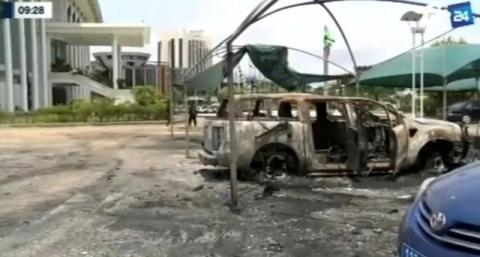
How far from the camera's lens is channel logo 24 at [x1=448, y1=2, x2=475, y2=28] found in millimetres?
16562

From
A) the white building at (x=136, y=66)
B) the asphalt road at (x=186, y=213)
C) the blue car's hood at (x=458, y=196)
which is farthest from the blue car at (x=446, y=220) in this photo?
the white building at (x=136, y=66)

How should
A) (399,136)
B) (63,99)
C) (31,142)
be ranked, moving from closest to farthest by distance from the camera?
(399,136) < (31,142) < (63,99)

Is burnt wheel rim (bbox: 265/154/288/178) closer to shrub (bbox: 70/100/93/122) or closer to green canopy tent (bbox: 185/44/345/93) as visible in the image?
green canopy tent (bbox: 185/44/345/93)

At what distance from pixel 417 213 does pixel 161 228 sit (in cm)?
408

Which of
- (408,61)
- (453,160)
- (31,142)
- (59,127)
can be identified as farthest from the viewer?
(59,127)

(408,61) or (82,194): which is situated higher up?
(408,61)

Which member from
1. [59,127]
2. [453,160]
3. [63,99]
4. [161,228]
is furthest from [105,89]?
[161,228]

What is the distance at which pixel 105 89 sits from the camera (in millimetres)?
49469

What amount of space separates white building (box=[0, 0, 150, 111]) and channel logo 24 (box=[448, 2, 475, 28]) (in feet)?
98.1

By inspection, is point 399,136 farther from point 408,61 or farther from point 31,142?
point 31,142

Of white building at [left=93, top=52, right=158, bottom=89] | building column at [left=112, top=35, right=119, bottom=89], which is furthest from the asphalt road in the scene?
white building at [left=93, top=52, right=158, bottom=89]

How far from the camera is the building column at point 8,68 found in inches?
1592

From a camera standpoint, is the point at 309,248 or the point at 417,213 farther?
the point at 309,248

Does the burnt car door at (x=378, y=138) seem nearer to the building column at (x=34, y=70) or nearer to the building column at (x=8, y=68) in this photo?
the building column at (x=8, y=68)
